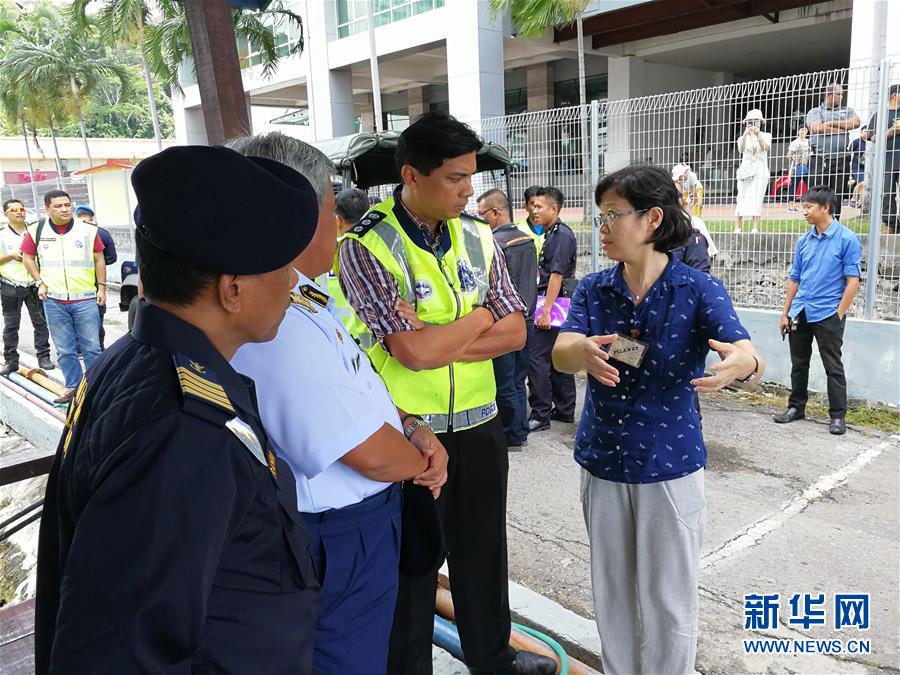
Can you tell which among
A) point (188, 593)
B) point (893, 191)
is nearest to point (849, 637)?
point (188, 593)

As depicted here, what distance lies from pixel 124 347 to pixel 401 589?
1.38 meters

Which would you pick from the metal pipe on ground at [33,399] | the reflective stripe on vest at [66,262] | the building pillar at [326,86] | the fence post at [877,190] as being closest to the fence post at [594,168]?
the fence post at [877,190]

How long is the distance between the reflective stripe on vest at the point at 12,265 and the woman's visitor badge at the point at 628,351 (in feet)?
27.6

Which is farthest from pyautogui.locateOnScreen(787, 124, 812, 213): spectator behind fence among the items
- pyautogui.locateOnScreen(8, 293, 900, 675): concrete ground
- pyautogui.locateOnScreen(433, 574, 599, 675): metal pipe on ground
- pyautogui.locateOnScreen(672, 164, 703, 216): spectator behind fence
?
pyautogui.locateOnScreen(433, 574, 599, 675): metal pipe on ground

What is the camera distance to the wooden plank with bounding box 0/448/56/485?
2.61m

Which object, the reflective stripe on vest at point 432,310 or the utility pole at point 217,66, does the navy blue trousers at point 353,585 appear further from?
the utility pole at point 217,66

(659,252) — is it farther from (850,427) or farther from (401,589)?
(850,427)

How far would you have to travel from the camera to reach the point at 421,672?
7.43 ft

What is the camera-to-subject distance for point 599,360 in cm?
214

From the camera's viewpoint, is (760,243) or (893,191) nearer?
(893,191)

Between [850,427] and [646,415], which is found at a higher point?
[646,415]

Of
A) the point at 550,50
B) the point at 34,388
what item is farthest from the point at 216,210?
the point at 550,50

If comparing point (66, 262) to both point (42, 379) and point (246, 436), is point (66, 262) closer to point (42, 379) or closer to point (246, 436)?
point (42, 379)

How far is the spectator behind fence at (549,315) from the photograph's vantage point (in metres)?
6.00
